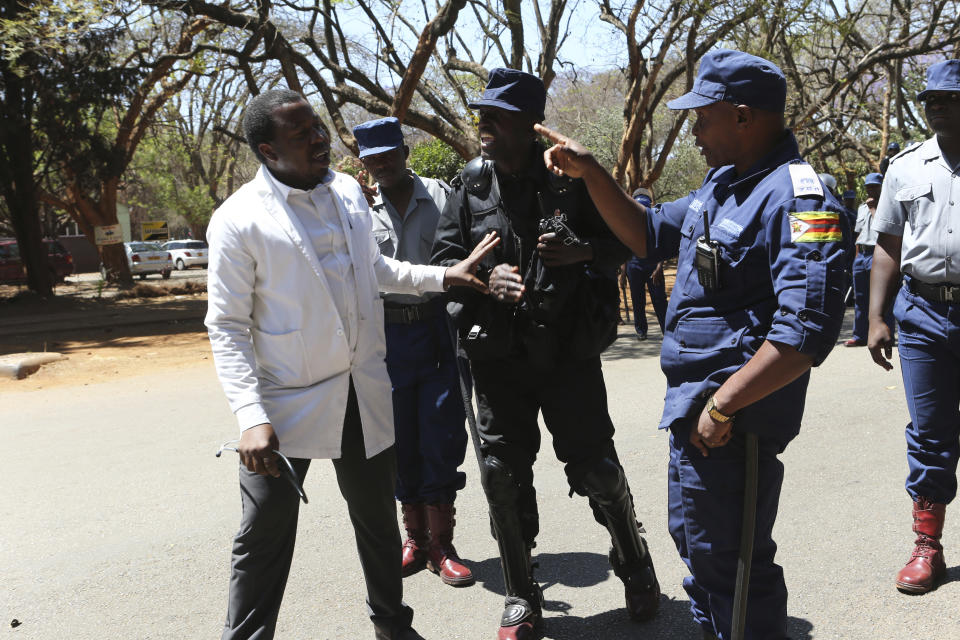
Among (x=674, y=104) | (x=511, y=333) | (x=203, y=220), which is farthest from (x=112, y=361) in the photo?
(x=203, y=220)

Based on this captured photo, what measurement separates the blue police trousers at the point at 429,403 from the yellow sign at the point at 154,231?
5803cm

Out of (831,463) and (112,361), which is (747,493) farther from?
(112,361)

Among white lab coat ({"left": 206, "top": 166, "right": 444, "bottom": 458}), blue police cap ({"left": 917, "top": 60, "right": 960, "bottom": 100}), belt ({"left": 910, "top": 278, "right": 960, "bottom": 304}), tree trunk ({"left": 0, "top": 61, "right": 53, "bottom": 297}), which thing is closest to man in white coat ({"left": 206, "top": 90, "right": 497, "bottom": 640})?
white lab coat ({"left": 206, "top": 166, "right": 444, "bottom": 458})

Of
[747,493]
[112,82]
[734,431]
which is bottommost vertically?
[747,493]

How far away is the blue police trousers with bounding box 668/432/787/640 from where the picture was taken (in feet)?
8.13

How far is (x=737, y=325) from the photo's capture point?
2436mm

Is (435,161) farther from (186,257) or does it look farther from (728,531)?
(186,257)

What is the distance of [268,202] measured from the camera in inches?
108

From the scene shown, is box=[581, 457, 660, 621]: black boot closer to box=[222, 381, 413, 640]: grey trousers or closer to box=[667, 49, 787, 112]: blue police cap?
box=[222, 381, 413, 640]: grey trousers

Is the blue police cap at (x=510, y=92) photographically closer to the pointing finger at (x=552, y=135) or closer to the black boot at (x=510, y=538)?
the pointing finger at (x=552, y=135)

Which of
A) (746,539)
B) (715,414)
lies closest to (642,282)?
(715,414)

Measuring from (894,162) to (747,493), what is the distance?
2.15 m

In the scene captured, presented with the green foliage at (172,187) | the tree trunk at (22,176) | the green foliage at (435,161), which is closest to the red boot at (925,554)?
the green foliage at (435,161)

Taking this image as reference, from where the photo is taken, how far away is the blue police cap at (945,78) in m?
3.51
